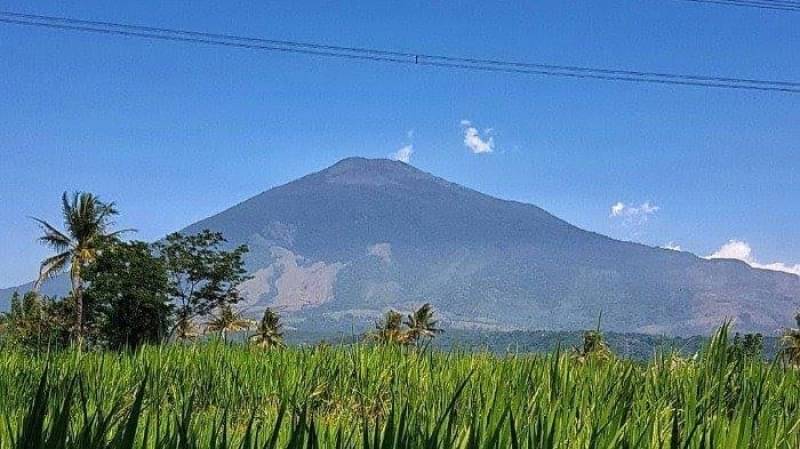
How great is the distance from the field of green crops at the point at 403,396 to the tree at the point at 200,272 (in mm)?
77501

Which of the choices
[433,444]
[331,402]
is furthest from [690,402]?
[331,402]

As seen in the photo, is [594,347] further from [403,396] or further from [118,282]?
[118,282]

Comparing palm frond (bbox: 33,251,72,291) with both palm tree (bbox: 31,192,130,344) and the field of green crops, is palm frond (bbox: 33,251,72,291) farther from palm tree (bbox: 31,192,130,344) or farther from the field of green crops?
the field of green crops

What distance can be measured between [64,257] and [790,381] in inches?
2780

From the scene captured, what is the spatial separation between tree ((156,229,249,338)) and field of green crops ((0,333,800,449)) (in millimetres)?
77501

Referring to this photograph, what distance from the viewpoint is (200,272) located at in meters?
86.2

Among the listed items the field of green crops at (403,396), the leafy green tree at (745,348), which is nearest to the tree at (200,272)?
the field of green crops at (403,396)

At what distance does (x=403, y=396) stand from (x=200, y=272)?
274 feet

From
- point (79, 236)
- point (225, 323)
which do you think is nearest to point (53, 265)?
point (79, 236)

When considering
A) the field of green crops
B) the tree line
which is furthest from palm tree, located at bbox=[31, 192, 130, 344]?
the field of green crops

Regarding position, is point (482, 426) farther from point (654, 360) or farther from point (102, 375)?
point (102, 375)

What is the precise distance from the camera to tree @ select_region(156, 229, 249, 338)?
277 feet

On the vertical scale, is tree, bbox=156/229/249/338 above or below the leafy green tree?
above

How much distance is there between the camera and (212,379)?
21.5 feet
